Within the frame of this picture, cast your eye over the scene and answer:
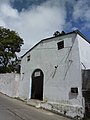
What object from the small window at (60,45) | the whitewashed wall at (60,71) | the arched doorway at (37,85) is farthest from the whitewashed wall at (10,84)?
the small window at (60,45)

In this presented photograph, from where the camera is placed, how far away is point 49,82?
16656 millimetres

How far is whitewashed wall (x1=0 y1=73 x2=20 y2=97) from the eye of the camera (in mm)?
20308

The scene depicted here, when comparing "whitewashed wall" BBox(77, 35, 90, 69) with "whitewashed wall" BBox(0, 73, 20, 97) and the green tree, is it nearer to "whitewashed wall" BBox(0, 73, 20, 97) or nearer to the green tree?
"whitewashed wall" BBox(0, 73, 20, 97)

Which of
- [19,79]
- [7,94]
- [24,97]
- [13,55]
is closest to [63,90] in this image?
[24,97]

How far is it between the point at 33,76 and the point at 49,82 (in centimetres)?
265

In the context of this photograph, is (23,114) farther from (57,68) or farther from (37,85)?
(37,85)

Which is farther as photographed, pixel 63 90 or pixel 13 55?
pixel 13 55

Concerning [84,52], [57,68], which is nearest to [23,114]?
[57,68]

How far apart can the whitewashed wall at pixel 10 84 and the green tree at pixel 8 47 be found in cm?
701

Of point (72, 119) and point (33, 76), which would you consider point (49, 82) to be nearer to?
point (33, 76)

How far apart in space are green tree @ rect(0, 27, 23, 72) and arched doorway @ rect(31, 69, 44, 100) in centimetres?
1156

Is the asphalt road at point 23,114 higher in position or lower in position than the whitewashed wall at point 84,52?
lower

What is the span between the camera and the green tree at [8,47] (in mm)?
29353

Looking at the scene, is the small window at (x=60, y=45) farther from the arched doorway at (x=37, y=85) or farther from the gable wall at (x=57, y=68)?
the arched doorway at (x=37, y=85)
